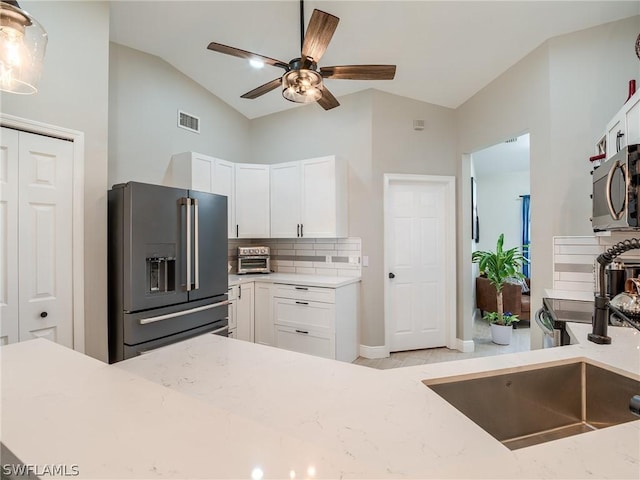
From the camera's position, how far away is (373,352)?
3633mm

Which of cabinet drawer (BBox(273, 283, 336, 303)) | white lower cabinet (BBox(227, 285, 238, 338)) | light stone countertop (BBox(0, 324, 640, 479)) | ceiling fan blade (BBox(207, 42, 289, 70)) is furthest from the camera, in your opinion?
white lower cabinet (BBox(227, 285, 238, 338))

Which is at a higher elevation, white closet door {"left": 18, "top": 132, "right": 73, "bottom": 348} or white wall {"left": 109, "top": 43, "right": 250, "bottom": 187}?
white wall {"left": 109, "top": 43, "right": 250, "bottom": 187}

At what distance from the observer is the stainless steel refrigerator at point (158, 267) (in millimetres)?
2330

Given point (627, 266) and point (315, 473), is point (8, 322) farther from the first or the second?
point (627, 266)

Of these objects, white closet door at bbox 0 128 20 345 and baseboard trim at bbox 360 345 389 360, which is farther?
baseboard trim at bbox 360 345 389 360

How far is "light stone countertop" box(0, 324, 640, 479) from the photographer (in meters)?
0.57

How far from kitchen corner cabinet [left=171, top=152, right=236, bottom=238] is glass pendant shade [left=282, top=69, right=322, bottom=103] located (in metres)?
1.54

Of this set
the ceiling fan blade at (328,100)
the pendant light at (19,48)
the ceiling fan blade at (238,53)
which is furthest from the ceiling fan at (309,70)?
the pendant light at (19,48)

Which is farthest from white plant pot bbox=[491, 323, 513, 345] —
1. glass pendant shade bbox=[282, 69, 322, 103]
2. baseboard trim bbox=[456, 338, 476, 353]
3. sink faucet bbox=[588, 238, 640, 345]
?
glass pendant shade bbox=[282, 69, 322, 103]

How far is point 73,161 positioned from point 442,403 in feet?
8.70

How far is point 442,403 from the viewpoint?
31.5 inches

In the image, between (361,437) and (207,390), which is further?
(207,390)

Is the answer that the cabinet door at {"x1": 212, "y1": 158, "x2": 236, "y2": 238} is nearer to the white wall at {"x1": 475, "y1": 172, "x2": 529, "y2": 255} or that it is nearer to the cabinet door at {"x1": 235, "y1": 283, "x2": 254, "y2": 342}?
the cabinet door at {"x1": 235, "y1": 283, "x2": 254, "y2": 342}

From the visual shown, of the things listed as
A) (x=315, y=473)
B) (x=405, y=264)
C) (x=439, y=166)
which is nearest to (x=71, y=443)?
(x=315, y=473)
